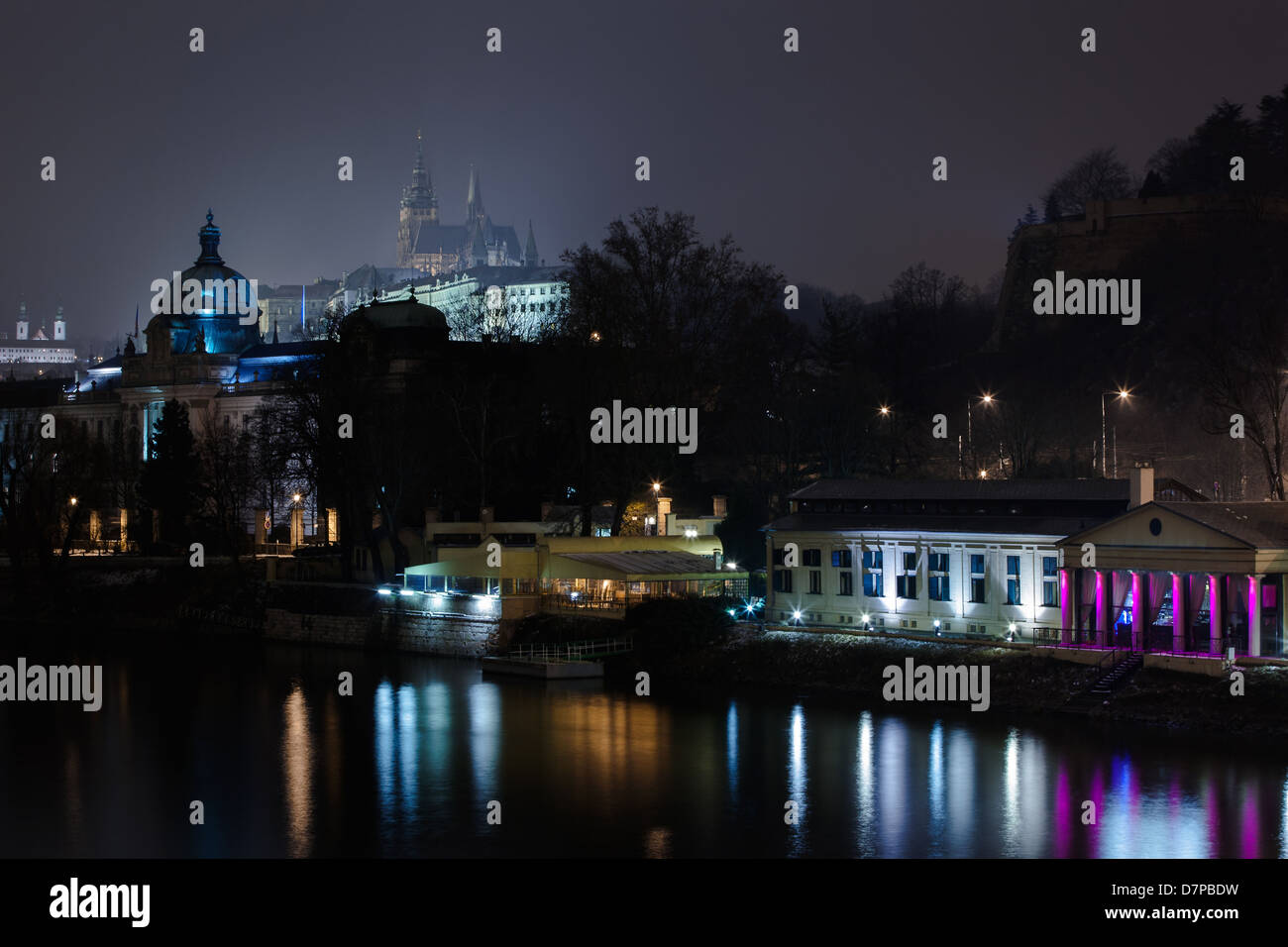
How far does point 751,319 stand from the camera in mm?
66938

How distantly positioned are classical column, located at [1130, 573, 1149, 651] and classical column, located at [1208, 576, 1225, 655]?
201cm

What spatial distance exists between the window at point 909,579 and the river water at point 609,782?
526 centimetres

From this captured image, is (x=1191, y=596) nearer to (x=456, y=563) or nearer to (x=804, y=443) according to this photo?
(x=456, y=563)

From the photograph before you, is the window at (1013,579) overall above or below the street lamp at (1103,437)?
below

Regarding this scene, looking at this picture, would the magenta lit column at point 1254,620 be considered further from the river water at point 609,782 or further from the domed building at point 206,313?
the domed building at point 206,313

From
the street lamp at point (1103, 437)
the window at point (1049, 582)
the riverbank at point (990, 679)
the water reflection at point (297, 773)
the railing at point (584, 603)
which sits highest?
the street lamp at point (1103, 437)

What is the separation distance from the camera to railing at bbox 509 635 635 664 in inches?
1980

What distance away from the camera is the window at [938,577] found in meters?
45.5

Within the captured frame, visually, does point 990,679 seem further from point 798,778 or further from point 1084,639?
point 798,778

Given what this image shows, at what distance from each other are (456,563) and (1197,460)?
32.5 metres

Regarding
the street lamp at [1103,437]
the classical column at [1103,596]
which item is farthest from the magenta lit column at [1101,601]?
the street lamp at [1103,437]

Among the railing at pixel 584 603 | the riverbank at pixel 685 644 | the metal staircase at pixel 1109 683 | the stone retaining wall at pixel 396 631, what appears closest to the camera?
the riverbank at pixel 685 644

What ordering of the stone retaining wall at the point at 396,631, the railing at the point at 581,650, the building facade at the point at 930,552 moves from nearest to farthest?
the building facade at the point at 930,552, the railing at the point at 581,650, the stone retaining wall at the point at 396,631
